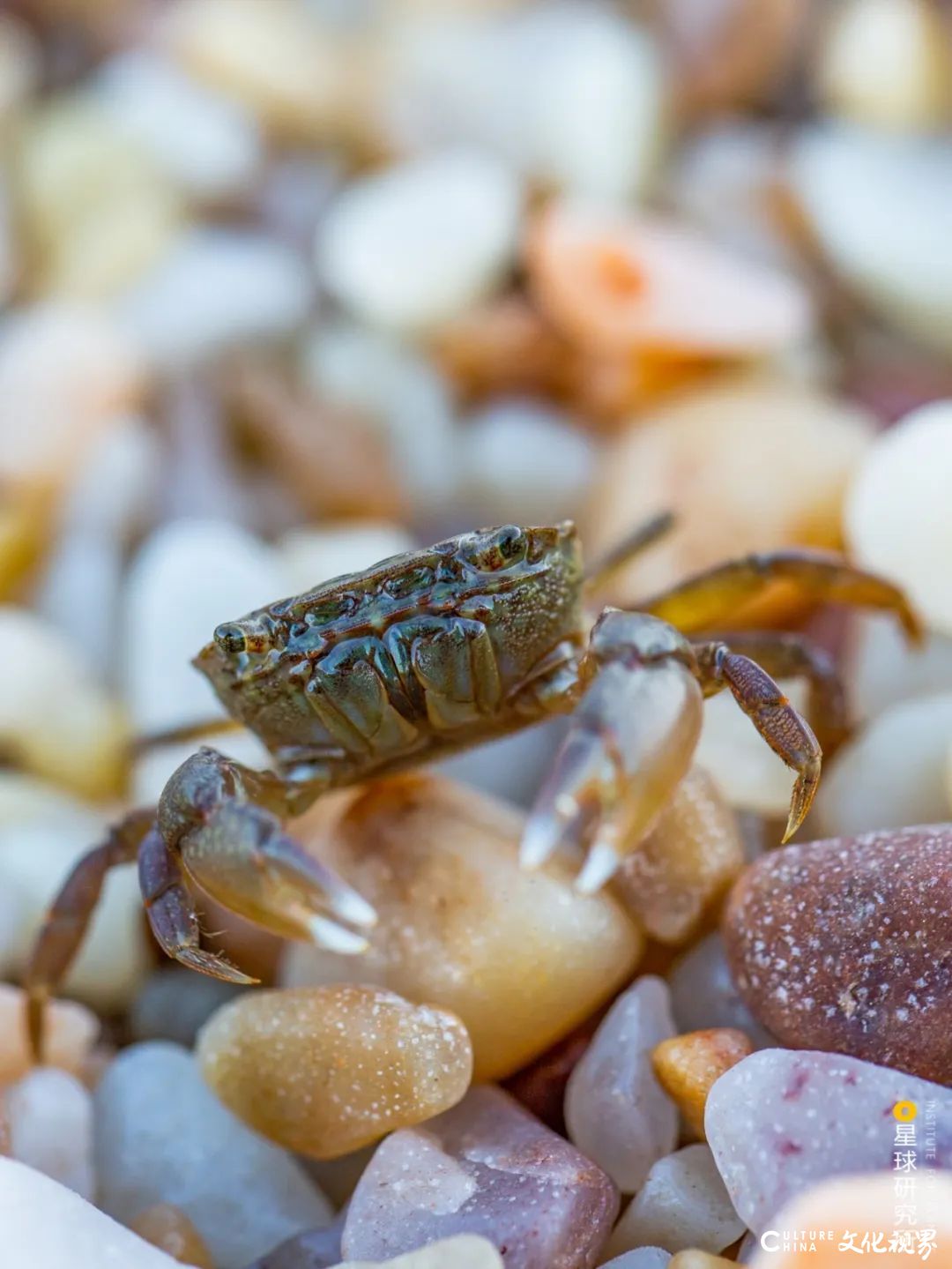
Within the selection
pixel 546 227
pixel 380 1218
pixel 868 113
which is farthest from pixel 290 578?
pixel 868 113

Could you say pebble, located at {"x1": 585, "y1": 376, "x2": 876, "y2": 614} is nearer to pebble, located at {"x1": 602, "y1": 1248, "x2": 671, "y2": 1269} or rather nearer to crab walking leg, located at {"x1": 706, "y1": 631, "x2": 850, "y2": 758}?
crab walking leg, located at {"x1": 706, "y1": 631, "x2": 850, "y2": 758}

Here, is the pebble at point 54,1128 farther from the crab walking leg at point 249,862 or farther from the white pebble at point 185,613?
the white pebble at point 185,613

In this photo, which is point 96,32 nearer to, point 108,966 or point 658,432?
point 658,432

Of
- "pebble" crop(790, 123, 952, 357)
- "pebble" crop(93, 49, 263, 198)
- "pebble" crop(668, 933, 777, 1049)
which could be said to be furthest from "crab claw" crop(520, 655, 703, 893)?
"pebble" crop(93, 49, 263, 198)

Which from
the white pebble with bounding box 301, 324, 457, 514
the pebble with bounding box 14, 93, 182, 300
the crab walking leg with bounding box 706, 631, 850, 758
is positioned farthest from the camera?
the pebble with bounding box 14, 93, 182, 300

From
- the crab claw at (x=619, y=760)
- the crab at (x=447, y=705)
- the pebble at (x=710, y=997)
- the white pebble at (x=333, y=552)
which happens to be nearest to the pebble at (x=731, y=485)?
the crab at (x=447, y=705)

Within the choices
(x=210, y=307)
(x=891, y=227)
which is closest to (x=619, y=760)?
(x=891, y=227)
